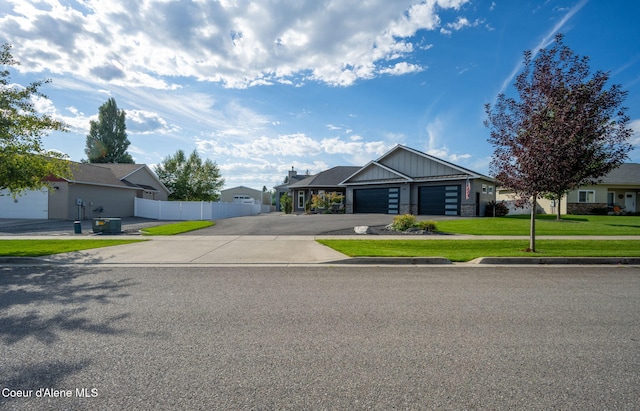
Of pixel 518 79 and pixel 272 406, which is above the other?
pixel 518 79

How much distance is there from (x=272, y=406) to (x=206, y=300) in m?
3.31

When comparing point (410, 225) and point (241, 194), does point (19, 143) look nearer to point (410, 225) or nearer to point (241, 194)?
point (410, 225)

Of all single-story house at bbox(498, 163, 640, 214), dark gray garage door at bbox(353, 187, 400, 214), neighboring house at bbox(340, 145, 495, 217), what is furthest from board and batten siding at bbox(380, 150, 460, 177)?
single-story house at bbox(498, 163, 640, 214)

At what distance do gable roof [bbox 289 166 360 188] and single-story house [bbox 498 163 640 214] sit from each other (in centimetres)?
1577

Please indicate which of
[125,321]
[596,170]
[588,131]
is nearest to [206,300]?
[125,321]

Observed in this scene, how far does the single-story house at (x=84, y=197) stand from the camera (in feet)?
77.2

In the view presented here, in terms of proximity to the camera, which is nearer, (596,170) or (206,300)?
(206,300)

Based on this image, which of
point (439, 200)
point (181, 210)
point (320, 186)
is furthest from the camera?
point (320, 186)

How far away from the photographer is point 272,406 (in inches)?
103

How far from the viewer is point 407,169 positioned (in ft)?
93.1

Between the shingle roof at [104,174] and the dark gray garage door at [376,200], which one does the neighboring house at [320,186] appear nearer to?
the dark gray garage door at [376,200]

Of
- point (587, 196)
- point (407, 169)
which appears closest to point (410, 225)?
point (407, 169)

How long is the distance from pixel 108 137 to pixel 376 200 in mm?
44944

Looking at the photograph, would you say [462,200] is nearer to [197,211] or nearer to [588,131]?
[588,131]
